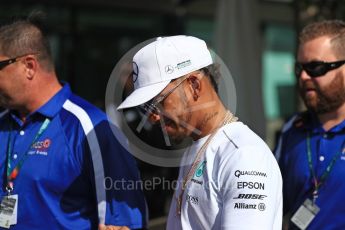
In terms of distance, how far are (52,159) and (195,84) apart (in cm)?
80

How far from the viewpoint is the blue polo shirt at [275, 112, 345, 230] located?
2.29m

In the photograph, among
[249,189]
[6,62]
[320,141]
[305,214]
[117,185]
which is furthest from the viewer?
[320,141]

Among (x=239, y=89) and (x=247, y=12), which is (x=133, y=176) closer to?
(x=239, y=89)

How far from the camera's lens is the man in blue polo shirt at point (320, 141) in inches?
90.8

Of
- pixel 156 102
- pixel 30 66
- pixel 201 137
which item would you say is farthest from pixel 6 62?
pixel 201 137

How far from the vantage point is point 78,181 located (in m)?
2.10

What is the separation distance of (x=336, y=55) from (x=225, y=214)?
50.6 inches

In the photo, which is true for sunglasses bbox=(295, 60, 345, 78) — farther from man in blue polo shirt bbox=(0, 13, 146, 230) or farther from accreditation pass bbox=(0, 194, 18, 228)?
accreditation pass bbox=(0, 194, 18, 228)

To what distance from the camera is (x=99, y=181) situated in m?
2.08

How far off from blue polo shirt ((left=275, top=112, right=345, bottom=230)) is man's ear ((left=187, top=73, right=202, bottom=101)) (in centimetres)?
101

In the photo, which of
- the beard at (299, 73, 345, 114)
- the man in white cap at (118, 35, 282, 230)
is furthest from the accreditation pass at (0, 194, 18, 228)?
the beard at (299, 73, 345, 114)

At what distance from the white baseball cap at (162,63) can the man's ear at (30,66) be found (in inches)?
28.4

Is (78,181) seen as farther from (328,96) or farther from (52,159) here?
(328,96)

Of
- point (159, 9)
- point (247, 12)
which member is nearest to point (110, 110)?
point (247, 12)
